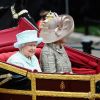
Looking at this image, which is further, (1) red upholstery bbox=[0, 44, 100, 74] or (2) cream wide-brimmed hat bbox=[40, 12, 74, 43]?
(1) red upholstery bbox=[0, 44, 100, 74]

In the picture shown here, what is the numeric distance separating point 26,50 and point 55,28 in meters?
0.49

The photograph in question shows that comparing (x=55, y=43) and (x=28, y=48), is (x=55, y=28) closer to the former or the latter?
(x=55, y=43)

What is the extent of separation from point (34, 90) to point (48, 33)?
2.56 ft

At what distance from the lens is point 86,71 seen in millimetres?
6812

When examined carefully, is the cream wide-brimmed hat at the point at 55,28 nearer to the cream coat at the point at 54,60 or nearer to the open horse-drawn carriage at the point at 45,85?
the cream coat at the point at 54,60

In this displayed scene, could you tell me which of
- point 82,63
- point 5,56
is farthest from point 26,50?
point 82,63

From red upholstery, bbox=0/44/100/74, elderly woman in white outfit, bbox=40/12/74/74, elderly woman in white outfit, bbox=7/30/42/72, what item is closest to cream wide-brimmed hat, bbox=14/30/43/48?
elderly woman in white outfit, bbox=7/30/42/72

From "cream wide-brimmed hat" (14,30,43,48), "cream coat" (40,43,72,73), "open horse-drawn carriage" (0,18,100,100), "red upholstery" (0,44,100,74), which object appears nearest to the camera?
"open horse-drawn carriage" (0,18,100,100)

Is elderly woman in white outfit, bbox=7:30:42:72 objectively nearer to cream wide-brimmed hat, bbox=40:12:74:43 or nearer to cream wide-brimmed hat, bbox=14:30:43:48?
cream wide-brimmed hat, bbox=14:30:43:48

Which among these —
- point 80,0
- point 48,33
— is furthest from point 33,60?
point 80,0

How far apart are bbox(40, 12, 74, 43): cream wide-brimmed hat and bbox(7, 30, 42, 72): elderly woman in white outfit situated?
0.80 feet

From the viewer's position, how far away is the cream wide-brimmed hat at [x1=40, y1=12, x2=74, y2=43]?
6387 millimetres

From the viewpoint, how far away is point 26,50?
6.16 metres

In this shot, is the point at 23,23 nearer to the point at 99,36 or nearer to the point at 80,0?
the point at 99,36
